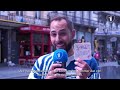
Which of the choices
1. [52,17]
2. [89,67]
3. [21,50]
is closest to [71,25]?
[52,17]

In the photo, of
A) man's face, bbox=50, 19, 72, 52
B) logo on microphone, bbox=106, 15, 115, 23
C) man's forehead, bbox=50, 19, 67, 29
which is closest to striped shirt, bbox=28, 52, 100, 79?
man's face, bbox=50, 19, 72, 52

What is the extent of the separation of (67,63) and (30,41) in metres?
0.72

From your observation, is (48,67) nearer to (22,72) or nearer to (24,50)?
(22,72)

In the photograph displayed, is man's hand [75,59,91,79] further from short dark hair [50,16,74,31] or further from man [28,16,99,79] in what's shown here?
short dark hair [50,16,74,31]

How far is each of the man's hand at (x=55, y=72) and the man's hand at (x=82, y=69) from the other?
0.14m

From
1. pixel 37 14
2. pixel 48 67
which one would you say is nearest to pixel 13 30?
pixel 37 14

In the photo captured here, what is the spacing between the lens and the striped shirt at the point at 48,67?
9.32ft

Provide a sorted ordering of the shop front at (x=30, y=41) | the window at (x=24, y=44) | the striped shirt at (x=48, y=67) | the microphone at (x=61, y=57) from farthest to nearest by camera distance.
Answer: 1. the window at (x=24, y=44)
2. the shop front at (x=30, y=41)
3. the striped shirt at (x=48, y=67)
4. the microphone at (x=61, y=57)

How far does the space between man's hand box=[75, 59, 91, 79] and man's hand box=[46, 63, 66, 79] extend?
0.47 feet

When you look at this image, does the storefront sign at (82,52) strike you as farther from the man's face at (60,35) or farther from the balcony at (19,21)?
the balcony at (19,21)

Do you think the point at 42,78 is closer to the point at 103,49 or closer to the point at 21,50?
the point at 21,50

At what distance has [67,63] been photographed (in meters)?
2.86

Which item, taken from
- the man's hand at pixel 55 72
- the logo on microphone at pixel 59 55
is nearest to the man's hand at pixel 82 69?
the man's hand at pixel 55 72

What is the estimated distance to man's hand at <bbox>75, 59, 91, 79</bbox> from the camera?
2916mm
